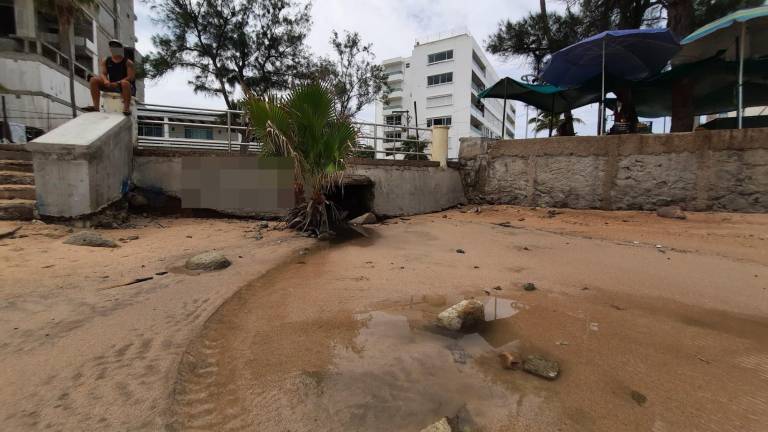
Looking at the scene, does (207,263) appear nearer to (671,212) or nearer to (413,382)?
(413,382)

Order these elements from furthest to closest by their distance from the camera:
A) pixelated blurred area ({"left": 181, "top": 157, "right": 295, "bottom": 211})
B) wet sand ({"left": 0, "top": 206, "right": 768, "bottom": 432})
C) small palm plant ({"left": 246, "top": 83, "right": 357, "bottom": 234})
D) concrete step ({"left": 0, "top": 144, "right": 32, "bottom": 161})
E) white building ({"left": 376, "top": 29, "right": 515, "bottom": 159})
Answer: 1. white building ({"left": 376, "top": 29, "right": 515, "bottom": 159})
2. pixelated blurred area ({"left": 181, "top": 157, "right": 295, "bottom": 211})
3. concrete step ({"left": 0, "top": 144, "right": 32, "bottom": 161})
4. small palm plant ({"left": 246, "top": 83, "right": 357, "bottom": 234})
5. wet sand ({"left": 0, "top": 206, "right": 768, "bottom": 432})

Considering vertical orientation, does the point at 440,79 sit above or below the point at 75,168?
above

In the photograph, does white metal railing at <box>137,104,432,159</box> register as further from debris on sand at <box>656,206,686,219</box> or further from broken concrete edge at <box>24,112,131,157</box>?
debris on sand at <box>656,206,686,219</box>

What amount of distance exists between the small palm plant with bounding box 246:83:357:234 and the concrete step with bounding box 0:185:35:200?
3.19 metres

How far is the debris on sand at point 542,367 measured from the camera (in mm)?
2141

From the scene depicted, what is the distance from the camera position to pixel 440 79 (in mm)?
43344

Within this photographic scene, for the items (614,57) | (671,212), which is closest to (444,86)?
(614,57)

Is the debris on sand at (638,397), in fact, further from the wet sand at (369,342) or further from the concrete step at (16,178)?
the concrete step at (16,178)

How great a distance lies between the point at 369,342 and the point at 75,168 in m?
5.19

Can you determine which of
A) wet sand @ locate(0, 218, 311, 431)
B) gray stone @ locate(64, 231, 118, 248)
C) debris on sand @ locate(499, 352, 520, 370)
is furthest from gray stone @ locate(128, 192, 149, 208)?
debris on sand @ locate(499, 352, 520, 370)

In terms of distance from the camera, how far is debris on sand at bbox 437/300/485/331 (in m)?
2.70

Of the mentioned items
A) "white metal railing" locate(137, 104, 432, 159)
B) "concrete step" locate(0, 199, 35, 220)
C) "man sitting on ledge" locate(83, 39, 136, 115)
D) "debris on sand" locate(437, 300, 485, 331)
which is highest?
"man sitting on ledge" locate(83, 39, 136, 115)

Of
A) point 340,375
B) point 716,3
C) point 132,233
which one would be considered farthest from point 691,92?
point 132,233

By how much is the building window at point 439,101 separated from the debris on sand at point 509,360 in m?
42.8
